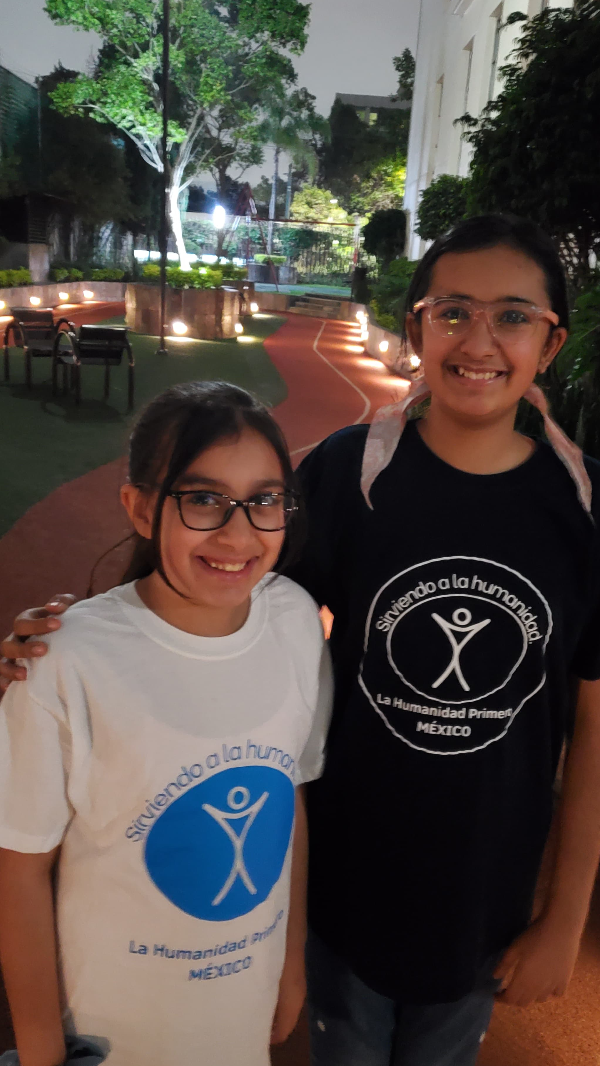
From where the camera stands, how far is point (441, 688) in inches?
48.8

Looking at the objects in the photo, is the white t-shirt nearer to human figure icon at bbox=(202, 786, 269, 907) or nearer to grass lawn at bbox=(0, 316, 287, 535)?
human figure icon at bbox=(202, 786, 269, 907)

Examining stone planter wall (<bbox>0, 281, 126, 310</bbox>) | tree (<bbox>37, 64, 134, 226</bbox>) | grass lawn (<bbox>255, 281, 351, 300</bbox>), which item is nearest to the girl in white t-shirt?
stone planter wall (<bbox>0, 281, 126, 310</bbox>)

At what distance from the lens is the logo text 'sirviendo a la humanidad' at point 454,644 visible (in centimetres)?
124

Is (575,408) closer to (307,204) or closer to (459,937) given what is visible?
(459,937)

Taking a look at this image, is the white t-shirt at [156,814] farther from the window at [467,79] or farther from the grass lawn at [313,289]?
the grass lawn at [313,289]

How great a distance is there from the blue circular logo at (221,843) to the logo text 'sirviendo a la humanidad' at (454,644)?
0.80ft

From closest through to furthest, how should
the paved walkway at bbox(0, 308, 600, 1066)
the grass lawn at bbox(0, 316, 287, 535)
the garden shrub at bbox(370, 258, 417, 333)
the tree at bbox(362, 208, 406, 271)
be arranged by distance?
the paved walkway at bbox(0, 308, 600, 1066) < the grass lawn at bbox(0, 316, 287, 535) < the garden shrub at bbox(370, 258, 417, 333) < the tree at bbox(362, 208, 406, 271)

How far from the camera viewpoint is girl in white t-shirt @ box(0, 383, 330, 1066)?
109 centimetres

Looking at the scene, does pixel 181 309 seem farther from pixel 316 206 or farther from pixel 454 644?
pixel 316 206

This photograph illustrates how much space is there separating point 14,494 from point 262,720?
5.55 metres

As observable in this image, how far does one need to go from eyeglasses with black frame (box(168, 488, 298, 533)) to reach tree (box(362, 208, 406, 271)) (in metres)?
27.0

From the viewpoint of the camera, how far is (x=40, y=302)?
20438 millimetres

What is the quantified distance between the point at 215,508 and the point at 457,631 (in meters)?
0.43

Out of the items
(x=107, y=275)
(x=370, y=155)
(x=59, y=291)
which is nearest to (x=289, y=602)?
(x=59, y=291)
